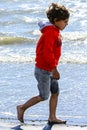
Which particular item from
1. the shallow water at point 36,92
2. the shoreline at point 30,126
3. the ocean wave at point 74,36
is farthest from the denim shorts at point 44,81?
the ocean wave at point 74,36

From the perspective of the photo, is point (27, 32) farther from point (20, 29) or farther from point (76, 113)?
point (76, 113)

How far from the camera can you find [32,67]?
29.0 ft

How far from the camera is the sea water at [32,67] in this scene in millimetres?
6211

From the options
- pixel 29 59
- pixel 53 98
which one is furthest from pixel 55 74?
pixel 29 59

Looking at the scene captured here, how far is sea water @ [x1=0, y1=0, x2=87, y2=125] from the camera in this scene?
6211 millimetres

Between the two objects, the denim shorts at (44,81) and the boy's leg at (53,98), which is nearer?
the denim shorts at (44,81)

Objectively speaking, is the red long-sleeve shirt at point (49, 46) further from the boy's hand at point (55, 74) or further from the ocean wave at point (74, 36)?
the ocean wave at point (74, 36)

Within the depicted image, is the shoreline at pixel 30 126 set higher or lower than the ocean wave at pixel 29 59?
higher

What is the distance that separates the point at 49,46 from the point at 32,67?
355cm

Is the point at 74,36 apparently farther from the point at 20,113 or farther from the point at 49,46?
the point at 49,46

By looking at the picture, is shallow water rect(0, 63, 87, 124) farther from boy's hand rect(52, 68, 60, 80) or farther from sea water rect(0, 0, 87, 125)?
boy's hand rect(52, 68, 60, 80)

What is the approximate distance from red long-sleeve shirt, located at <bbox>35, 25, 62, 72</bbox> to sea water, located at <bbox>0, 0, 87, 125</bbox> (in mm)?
777

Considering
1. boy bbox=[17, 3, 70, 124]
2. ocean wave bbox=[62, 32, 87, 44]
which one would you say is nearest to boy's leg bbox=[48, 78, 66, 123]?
boy bbox=[17, 3, 70, 124]

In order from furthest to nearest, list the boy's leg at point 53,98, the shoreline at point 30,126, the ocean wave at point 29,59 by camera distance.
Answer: the ocean wave at point 29,59 → the boy's leg at point 53,98 → the shoreline at point 30,126
